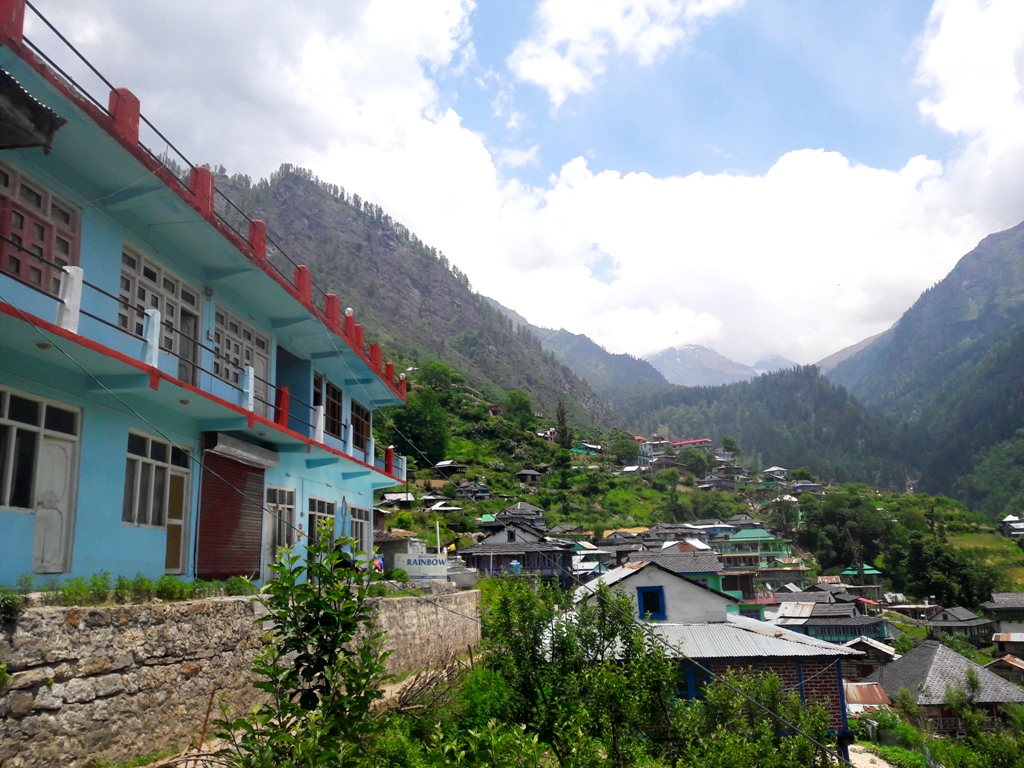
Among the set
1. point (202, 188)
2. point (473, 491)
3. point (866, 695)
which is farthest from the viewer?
point (473, 491)

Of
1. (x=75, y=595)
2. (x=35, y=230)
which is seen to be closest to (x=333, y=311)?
(x=35, y=230)

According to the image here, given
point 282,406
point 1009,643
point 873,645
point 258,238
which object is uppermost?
point 258,238

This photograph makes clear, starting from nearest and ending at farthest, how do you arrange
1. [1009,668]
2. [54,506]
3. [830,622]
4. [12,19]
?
1. [12,19]
2. [54,506]
3. [1009,668]
4. [830,622]

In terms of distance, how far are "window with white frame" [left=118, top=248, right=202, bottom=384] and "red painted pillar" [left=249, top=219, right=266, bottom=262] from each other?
144 centimetres

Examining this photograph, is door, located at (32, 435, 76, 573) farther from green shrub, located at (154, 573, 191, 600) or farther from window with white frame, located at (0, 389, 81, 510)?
green shrub, located at (154, 573, 191, 600)

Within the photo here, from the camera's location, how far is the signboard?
21.2 m

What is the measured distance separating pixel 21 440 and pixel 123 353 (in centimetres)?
212

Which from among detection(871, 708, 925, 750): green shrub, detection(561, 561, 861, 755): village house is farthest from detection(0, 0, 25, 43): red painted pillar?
detection(871, 708, 925, 750): green shrub

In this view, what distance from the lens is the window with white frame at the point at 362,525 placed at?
21.9m

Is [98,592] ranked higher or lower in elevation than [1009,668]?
higher

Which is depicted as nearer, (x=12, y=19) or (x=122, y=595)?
(x=122, y=595)

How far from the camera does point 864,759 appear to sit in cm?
3031

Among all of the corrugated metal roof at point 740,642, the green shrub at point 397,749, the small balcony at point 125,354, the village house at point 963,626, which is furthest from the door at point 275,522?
the village house at point 963,626

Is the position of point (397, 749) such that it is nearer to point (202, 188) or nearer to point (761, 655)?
point (202, 188)
